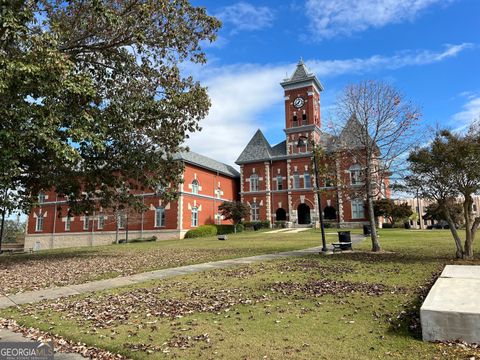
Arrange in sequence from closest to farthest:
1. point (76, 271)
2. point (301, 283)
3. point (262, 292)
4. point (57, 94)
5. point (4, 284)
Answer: point (262, 292) < point (301, 283) < point (4, 284) < point (57, 94) < point (76, 271)

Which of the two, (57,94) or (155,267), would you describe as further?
(155,267)

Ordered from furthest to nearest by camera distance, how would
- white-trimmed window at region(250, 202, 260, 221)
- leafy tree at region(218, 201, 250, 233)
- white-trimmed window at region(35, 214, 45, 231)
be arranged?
→ white-trimmed window at region(35, 214, 45, 231) → white-trimmed window at region(250, 202, 260, 221) → leafy tree at region(218, 201, 250, 233)

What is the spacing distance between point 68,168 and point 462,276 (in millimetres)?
15360

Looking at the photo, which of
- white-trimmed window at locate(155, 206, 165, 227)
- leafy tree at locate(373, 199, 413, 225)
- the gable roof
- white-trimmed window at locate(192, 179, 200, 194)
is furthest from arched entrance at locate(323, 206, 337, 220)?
white-trimmed window at locate(155, 206, 165, 227)

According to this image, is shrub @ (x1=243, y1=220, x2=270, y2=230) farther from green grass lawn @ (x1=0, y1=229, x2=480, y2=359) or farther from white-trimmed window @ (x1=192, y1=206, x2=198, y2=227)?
green grass lawn @ (x1=0, y1=229, x2=480, y2=359)

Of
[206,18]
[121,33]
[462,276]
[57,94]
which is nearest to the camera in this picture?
[462,276]

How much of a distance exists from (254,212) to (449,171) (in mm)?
41509

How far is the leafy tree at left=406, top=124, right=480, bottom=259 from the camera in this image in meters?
12.4

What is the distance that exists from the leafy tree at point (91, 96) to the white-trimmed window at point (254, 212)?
34.2 m

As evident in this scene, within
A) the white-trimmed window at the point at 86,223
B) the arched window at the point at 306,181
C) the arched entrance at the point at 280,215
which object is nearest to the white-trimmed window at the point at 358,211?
the arched window at the point at 306,181

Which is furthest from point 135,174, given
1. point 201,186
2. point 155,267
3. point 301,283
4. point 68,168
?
point 201,186

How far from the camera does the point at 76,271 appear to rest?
1370cm

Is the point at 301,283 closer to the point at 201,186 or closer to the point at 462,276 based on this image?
the point at 462,276

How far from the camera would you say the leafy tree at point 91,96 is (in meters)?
11.4
